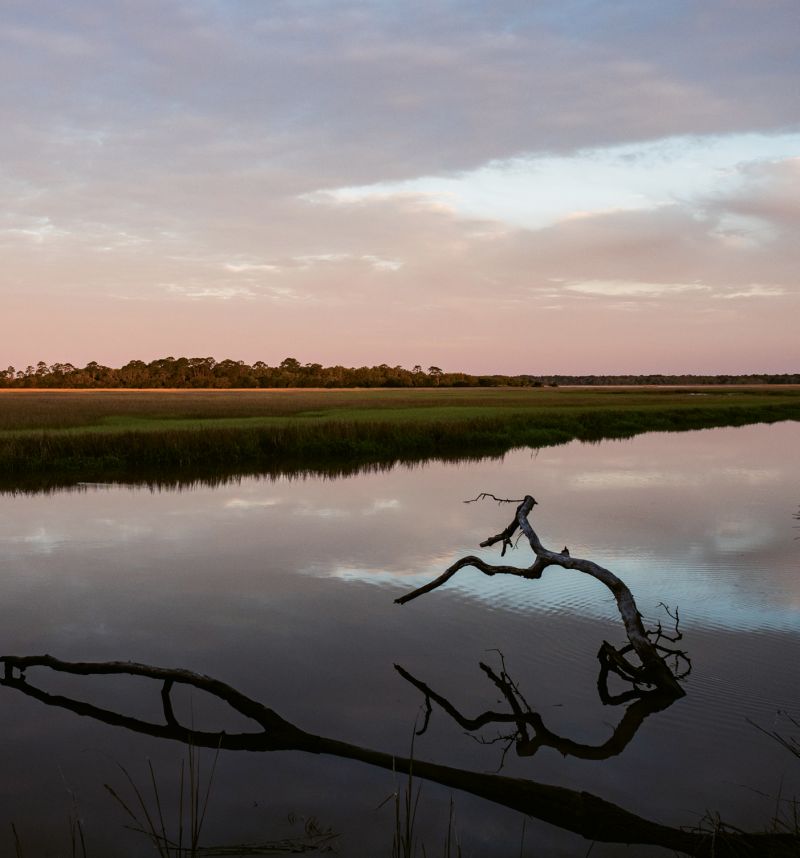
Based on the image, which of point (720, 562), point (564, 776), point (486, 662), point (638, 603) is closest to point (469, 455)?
point (720, 562)

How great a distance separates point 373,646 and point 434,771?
117 inches

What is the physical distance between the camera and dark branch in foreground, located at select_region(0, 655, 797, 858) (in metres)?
4.71

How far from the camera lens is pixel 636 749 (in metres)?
6.31

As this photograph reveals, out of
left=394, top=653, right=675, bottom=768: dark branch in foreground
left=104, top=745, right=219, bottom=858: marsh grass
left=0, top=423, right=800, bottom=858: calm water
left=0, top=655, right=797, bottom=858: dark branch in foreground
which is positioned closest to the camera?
left=0, top=655, right=797, bottom=858: dark branch in foreground

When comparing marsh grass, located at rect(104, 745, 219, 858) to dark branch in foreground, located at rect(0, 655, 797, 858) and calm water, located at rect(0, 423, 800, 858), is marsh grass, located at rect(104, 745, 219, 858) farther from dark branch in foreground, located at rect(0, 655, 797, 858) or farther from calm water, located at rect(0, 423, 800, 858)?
dark branch in foreground, located at rect(0, 655, 797, 858)

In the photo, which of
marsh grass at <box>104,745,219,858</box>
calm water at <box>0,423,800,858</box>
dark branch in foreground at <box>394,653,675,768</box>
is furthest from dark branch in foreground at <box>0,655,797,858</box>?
dark branch in foreground at <box>394,653,675,768</box>

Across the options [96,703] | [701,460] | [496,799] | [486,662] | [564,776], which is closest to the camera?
[496,799]

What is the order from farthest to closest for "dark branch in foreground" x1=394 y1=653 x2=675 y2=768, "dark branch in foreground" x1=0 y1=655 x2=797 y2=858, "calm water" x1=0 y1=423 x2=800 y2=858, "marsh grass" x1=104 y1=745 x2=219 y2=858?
"dark branch in foreground" x1=394 y1=653 x2=675 y2=768, "calm water" x1=0 y1=423 x2=800 y2=858, "marsh grass" x1=104 y1=745 x2=219 y2=858, "dark branch in foreground" x1=0 y1=655 x2=797 y2=858

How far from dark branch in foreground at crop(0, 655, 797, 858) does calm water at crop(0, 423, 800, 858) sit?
0.34 ft

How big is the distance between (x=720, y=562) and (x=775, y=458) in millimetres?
20266

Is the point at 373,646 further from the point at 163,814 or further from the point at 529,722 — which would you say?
the point at 163,814

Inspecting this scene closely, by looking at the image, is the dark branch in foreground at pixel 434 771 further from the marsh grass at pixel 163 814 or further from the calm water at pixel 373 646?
the marsh grass at pixel 163 814

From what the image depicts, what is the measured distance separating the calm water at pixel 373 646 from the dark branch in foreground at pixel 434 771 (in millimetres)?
103

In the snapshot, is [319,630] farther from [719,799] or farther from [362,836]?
[719,799]
